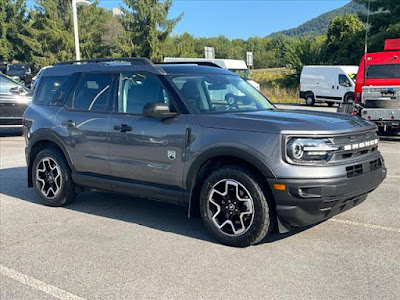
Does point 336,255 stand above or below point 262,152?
below

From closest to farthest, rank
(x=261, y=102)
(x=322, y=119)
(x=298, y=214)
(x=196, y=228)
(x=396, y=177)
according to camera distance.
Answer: (x=298, y=214)
(x=322, y=119)
(x=196, y=228)
(x=261, y=102)
(x=396, y=177)

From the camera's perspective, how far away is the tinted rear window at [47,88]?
19.4 feet

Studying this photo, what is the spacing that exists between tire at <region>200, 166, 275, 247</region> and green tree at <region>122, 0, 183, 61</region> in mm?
35604

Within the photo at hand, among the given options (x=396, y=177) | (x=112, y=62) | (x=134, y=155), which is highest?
(x=112, y=62)

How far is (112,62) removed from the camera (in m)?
5.46

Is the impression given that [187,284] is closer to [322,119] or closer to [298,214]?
[298,214]

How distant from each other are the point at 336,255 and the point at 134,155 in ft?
7.61

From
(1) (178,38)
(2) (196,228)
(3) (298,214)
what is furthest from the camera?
(1) (178,38)

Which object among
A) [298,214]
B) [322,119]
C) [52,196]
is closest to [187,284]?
[298,214]

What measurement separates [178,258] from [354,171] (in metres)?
1.78

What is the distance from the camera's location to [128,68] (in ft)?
16.9

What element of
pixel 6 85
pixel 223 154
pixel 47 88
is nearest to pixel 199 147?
pixel 223 154

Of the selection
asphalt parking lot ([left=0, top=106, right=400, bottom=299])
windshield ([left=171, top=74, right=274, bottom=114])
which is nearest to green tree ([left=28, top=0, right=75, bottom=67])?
asphalt parking lot ([left=0, top=106, right=400, bottom=299])

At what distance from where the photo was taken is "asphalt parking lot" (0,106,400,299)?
338cm
